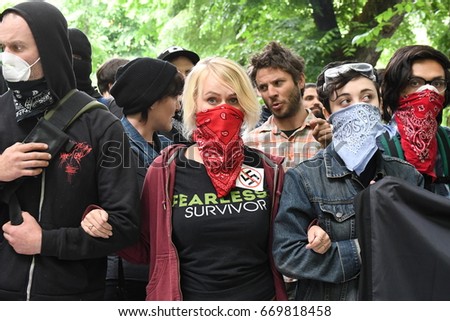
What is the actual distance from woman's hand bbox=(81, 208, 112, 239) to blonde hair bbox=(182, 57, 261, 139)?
2.52 ft

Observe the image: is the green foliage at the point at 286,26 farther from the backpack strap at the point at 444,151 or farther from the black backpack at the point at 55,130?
the black backpack at the point at 55,130

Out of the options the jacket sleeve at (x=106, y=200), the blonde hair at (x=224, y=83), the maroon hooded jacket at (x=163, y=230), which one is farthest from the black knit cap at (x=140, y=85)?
the jacket sleeve at (x=106, y=200)

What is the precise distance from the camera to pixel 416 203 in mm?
3098

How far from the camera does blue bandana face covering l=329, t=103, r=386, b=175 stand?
12.5 feet

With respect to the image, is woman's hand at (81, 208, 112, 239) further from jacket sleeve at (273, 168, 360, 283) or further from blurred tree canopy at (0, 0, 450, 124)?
blurred tree canopy at (0, 0, 450, 124)

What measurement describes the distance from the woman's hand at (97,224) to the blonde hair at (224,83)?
767 millimetres

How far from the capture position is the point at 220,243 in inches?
142

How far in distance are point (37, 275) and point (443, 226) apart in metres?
1.96

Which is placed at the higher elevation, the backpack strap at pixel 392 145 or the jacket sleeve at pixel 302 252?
the backpack strap at pixel 392 145

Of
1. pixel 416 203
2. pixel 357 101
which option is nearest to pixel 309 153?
pixel 357 101

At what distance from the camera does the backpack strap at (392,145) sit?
423cm

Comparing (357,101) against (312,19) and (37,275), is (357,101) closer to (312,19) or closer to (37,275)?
(37,275)

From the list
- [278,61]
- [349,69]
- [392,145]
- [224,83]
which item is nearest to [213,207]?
[224,83]

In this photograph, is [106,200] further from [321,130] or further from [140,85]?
[321,130]
